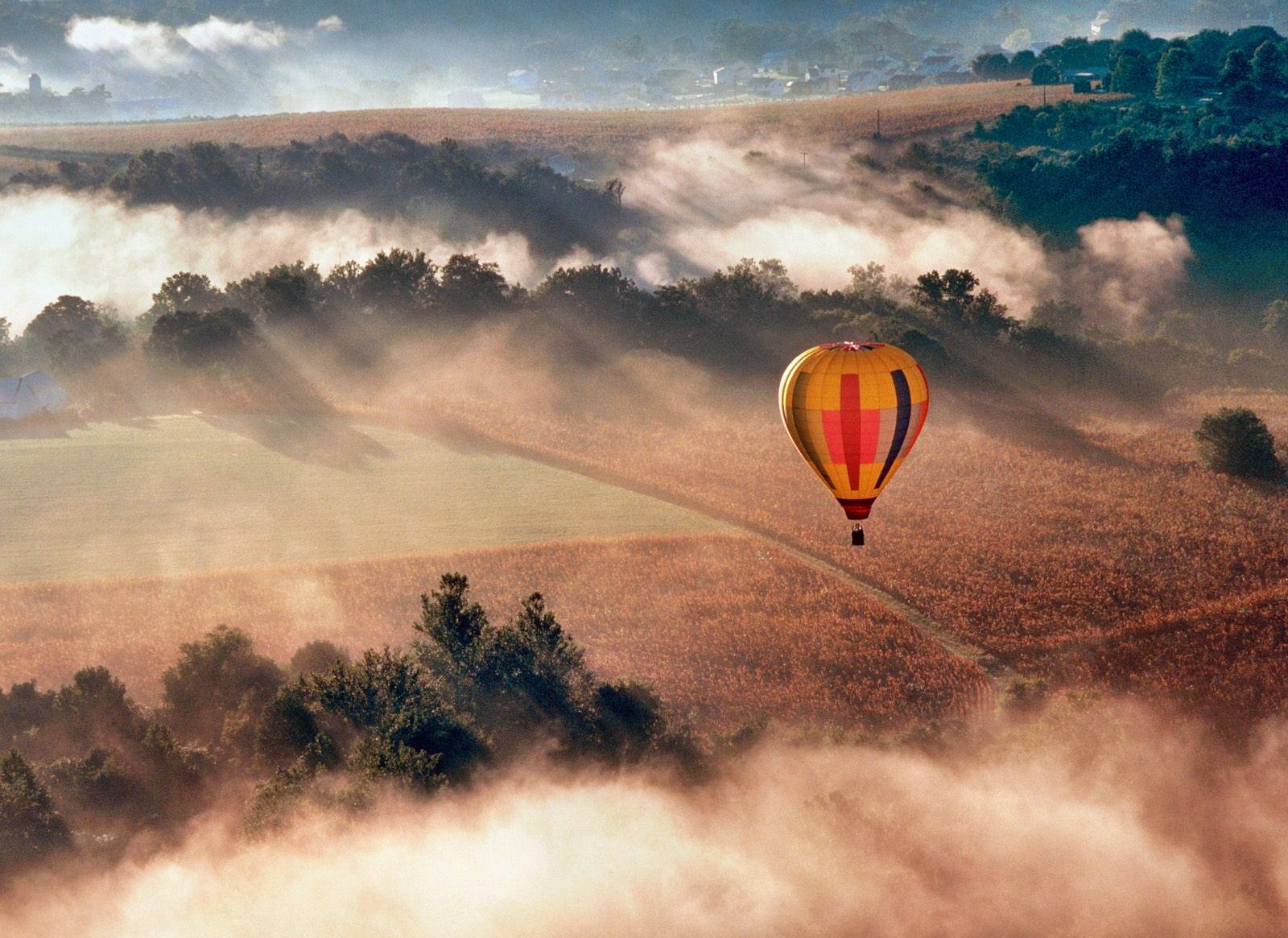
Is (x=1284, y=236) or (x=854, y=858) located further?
(x=1284, y=236)

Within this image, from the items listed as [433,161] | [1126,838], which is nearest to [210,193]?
[433,161]

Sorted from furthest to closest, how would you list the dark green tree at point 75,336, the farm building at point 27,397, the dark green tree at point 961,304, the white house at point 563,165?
the white house at point 563,165, the dark green tree at point 961,304, the dark green tree at point 75,336, the farm building at point 27,397

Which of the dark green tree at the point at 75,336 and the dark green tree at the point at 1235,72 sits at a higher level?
the dark green tree at the point at 1235,72

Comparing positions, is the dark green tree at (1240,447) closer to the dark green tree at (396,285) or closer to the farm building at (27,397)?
the dark green tree at (396,285)

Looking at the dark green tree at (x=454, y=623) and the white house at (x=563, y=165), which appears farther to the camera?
the white house at (x=563, y=165)

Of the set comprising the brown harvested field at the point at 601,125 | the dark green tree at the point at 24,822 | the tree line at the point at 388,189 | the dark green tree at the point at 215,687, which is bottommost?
the dark green tree at the point at 24,822

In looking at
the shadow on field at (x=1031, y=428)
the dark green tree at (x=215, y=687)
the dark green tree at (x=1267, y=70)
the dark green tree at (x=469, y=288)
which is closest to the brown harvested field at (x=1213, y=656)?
the shadow on field at (x=1031, y=428)

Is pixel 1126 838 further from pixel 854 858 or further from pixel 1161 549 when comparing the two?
pixel 1161 549
